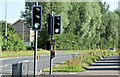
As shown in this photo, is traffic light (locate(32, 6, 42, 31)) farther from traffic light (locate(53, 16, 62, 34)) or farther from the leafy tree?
the leafy tree

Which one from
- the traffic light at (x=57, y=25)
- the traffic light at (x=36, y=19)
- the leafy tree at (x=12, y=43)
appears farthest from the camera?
the leafy tree at (x=12, y=43)

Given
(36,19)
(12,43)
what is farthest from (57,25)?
(12,43)

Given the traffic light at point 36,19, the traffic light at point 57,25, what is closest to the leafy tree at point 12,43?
the traffic light at point 57,25

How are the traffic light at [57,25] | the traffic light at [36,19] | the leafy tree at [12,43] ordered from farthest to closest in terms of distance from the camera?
the leafy tree at [12,43]
the traffic light at [57,25]
the traffic light at [36,19]

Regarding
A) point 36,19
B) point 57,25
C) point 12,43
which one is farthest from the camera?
point 12,43

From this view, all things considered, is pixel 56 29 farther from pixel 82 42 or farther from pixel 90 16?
pixel 82 42

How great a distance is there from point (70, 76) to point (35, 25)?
10.1 metres

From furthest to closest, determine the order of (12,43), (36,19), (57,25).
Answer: (12,43) → (57,25) → (36,19)

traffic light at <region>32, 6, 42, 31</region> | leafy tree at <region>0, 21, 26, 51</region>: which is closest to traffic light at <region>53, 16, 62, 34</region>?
traffic light at <region>32, 6, 42, 31</region>

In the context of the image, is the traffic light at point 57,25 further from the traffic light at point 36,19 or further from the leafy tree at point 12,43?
the leafy tree at point 12,43

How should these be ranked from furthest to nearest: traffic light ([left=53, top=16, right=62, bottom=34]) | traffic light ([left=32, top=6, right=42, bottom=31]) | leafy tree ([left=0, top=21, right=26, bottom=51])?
leafy tree ([left=0, top=21, right=26, bottom=51]) → traffic light ([left=53, top=16, right=62, bottom=34]) → traffic light ([left=32, top=6, right=42, bottom=31])

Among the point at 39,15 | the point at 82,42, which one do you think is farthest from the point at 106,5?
the point at 39,15

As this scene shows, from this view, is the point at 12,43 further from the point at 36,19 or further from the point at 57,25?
the point at 36,19

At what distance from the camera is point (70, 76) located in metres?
27.2
